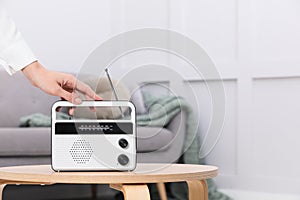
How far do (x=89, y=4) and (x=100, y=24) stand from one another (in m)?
0.14

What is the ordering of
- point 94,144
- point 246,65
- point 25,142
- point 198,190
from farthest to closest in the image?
point 246,65 → point 25,142 → point 198,190 → point 94,144

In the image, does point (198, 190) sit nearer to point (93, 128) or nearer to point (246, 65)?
point (93, 128)

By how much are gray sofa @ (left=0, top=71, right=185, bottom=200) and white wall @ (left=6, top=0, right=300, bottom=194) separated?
31 centimetres

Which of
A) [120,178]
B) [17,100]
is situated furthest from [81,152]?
[17,100]

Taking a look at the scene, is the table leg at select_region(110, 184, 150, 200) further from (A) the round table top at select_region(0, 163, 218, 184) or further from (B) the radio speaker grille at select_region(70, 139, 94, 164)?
(B) the radio speaker grille at select_region(70, 139, 94, 164)

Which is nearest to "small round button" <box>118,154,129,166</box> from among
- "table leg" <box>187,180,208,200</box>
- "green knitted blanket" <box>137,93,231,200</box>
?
"table leg" <box>187,180,208,200</box>

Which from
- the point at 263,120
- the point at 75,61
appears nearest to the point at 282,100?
the point at 263,120

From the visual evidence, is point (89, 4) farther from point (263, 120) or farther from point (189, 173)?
point (189, 173)

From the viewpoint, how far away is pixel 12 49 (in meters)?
1.35

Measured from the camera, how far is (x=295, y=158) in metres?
2.70

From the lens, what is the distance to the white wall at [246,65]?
2.73m

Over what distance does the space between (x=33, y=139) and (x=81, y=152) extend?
1.16 m

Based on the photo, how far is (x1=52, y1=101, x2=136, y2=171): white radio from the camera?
130 cm

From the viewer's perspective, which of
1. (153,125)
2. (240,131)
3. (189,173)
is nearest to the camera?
(189,173)
